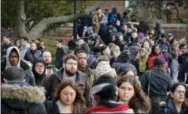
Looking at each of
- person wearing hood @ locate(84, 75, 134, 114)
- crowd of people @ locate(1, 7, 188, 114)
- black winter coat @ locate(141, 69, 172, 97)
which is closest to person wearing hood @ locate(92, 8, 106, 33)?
crowd of people @ locate(1, 7, 188, 114)

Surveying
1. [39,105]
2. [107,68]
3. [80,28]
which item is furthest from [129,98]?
[80,28]

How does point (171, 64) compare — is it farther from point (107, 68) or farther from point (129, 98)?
point (129, 98)

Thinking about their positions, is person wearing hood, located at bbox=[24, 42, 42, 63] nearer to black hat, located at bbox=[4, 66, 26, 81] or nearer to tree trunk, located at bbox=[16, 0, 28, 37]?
black hat, located at bbox=[4, 66, 26, 81]

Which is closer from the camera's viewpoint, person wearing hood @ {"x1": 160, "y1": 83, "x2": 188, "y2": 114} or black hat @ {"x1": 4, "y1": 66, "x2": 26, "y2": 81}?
black hat @ {"x1": 4, "y1": 66, "x2": 26, "y2": 81}

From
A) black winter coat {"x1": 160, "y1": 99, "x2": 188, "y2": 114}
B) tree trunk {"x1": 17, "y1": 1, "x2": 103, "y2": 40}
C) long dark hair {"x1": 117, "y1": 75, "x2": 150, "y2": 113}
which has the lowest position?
black winter coat {"x1": 160, "y1": 99, "x2": 188, "y2": 114}

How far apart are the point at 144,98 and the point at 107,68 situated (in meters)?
3.52

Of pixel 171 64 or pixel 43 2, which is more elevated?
pixel 43 2

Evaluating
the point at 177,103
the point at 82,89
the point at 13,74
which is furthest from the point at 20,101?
the point at 177,103

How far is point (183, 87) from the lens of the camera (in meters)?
9.60

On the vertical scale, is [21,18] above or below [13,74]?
above

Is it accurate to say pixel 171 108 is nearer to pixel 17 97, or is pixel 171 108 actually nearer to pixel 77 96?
pixel 77 96

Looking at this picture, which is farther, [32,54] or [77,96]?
[32,54]

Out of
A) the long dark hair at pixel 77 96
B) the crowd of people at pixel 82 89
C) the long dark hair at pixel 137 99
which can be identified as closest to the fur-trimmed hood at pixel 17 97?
the crowd of people at pixel 82 89

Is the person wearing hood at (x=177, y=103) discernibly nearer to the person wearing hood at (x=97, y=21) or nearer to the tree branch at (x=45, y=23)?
the person wearing hood at (x=97, y=21)
